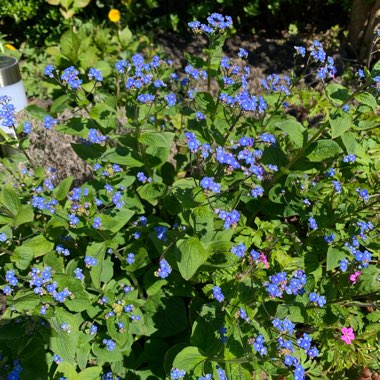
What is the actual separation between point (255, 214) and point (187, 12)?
14.6 feet

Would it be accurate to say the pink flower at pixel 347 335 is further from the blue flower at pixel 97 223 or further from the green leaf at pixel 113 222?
the blue flower at pixel 97 223

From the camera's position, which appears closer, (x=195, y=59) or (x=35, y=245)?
(x=35, y=245)

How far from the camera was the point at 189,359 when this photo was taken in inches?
106

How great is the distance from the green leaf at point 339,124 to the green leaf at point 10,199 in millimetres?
2102

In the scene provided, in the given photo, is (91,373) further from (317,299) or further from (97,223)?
(317,299)

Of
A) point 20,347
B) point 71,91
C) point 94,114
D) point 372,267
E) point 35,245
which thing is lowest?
point 372,267

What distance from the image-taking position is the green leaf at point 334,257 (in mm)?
2900

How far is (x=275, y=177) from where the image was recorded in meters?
3.47

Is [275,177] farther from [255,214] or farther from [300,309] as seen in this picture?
[300,309]

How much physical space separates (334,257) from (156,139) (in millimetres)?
1400

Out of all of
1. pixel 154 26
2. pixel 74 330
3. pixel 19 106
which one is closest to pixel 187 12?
pixel 154 26

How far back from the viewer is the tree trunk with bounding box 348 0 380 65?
5900 mm

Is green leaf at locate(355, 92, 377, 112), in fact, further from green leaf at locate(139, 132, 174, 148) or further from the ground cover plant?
green leaf at locate(139, 132, 174, 148)

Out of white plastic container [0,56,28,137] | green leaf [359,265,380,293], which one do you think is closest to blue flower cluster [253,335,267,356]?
green leaf [359,265,380,293]
